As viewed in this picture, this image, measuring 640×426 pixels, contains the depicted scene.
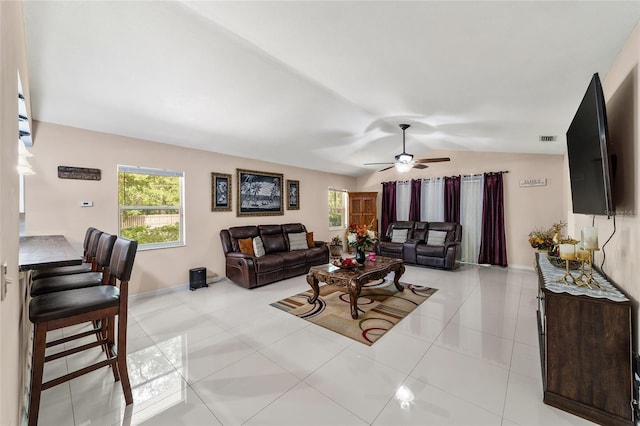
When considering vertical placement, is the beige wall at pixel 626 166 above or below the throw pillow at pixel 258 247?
above

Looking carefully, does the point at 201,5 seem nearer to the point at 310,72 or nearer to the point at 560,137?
the point at 310,72

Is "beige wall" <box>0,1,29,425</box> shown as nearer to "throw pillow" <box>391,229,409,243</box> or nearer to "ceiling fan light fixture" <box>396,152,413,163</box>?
"ceiling fan light fixture" <box>396,152,413,163</box>

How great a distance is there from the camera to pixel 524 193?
5555mm

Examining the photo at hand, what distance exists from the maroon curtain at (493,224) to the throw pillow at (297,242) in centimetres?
396

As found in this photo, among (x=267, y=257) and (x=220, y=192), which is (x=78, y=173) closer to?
(x=220, y=192)

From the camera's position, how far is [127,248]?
1781 millimetres

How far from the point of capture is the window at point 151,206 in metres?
3.84

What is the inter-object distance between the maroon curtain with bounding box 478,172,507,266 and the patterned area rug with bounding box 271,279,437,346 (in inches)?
99.0

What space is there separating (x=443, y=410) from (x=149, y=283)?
4.05 meters

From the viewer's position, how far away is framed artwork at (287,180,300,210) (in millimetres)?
6230

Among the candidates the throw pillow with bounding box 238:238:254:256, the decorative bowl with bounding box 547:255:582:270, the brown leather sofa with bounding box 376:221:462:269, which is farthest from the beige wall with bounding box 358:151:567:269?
the throw pillow with bounding box 238:238:254:256

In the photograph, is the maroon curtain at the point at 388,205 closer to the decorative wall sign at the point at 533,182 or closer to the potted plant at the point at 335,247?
the potted plant at the point at 335,247

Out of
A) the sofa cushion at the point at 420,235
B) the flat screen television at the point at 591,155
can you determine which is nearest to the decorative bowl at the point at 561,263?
the flat screen television at the point at 591,155

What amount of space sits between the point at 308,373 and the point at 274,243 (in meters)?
3.36
